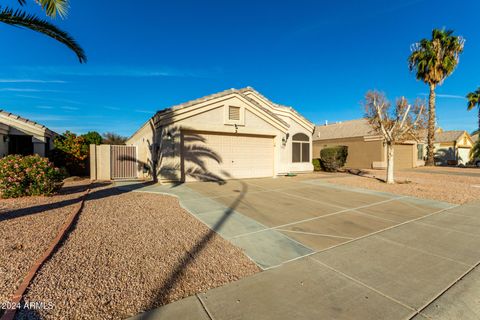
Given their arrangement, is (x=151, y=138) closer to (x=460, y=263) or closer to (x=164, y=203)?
(x=164, y=203)

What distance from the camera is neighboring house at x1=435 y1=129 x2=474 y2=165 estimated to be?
106ft

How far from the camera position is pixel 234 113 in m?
12.8

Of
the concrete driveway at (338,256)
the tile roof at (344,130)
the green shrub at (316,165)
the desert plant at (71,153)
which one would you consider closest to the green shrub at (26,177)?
the concrete driveway at (338,256)

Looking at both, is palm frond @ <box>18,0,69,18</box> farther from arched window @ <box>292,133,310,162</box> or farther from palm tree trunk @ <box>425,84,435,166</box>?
palm tree trunk @ <box>425,84,435,166</box>

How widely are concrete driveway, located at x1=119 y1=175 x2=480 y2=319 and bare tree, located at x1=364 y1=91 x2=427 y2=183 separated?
537 cm

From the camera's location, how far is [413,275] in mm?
3219

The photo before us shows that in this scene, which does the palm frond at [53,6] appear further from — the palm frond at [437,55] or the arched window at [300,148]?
the palm frond at [437,55]

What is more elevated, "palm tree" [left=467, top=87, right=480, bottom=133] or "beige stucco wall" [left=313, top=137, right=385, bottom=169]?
"palm tree" [left=467, top=87, right=480, bottom=133]

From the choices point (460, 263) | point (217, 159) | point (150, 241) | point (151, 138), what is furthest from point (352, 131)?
point (150, 241)

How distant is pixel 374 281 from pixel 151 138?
42.6 ft

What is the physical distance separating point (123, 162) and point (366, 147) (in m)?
24.1

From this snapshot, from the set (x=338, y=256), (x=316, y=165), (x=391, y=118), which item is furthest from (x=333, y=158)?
(x=338, y=256)

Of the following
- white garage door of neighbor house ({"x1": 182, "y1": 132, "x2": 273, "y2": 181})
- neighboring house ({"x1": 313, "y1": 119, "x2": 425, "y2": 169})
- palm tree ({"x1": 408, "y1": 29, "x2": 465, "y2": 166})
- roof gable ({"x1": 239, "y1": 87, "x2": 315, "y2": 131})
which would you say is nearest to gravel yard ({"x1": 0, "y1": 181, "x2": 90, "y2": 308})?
white garage door of neighbor house ({"x1": 182, "y1": 132, "x2": 273, "y2": 181})

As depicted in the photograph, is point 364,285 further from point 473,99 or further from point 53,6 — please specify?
point 473,99
